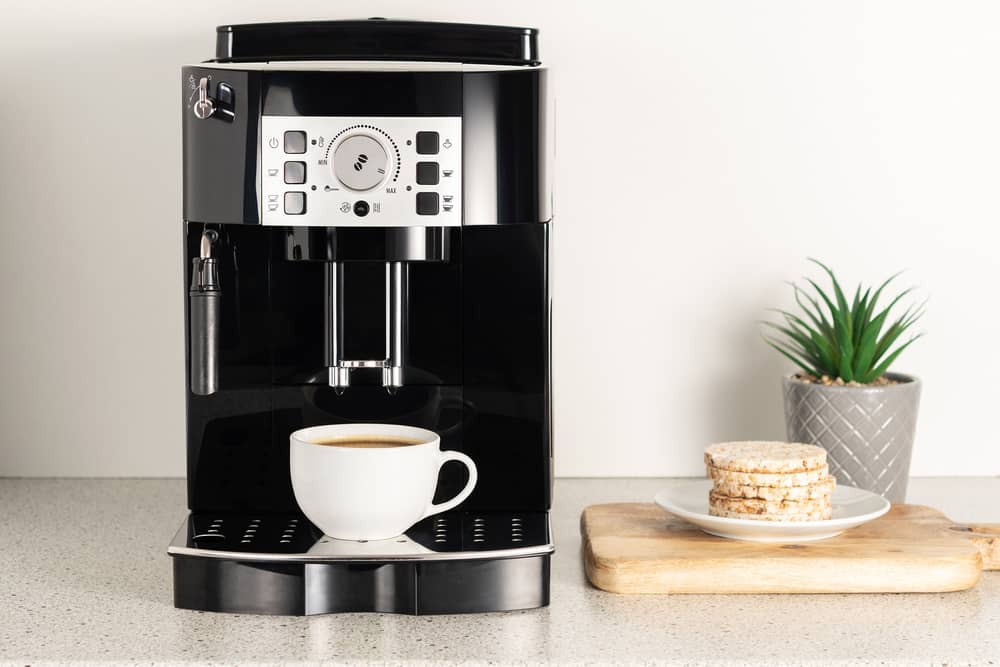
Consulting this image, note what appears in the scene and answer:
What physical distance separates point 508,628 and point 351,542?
14cm

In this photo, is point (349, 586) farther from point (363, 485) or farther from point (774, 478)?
point (774, 478)

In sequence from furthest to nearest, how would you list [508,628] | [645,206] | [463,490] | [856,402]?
[645,206] → [856,402] → [463,490] → [508,628]

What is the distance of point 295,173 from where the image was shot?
2.74 ft

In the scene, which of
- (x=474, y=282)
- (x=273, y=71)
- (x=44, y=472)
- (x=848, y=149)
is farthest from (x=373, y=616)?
(x=848, y=149)

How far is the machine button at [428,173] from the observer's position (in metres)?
0.84

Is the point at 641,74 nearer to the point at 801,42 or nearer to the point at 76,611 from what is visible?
the point at 801,42

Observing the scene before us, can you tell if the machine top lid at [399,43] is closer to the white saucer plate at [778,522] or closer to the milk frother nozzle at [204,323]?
the milk frother nozzle at [204,323]

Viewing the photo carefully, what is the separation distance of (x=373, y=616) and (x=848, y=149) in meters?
0.76

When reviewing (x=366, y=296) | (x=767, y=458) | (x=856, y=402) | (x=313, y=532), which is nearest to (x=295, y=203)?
(x=366, y=296)

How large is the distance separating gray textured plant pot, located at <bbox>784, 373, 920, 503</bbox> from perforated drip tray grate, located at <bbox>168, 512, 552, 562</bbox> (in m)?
0.34

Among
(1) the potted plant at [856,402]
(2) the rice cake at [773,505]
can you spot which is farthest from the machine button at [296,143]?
(1) the potted plant at [856,402]

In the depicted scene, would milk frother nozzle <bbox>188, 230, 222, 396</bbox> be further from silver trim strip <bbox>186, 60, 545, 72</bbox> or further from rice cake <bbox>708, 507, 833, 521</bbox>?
rice cake <bbox>708, 507, 833, 521</bbox>

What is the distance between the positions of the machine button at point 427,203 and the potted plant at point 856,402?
48 centimetres

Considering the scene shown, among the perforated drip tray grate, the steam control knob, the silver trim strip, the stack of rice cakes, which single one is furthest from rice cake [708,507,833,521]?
the steam control knob
